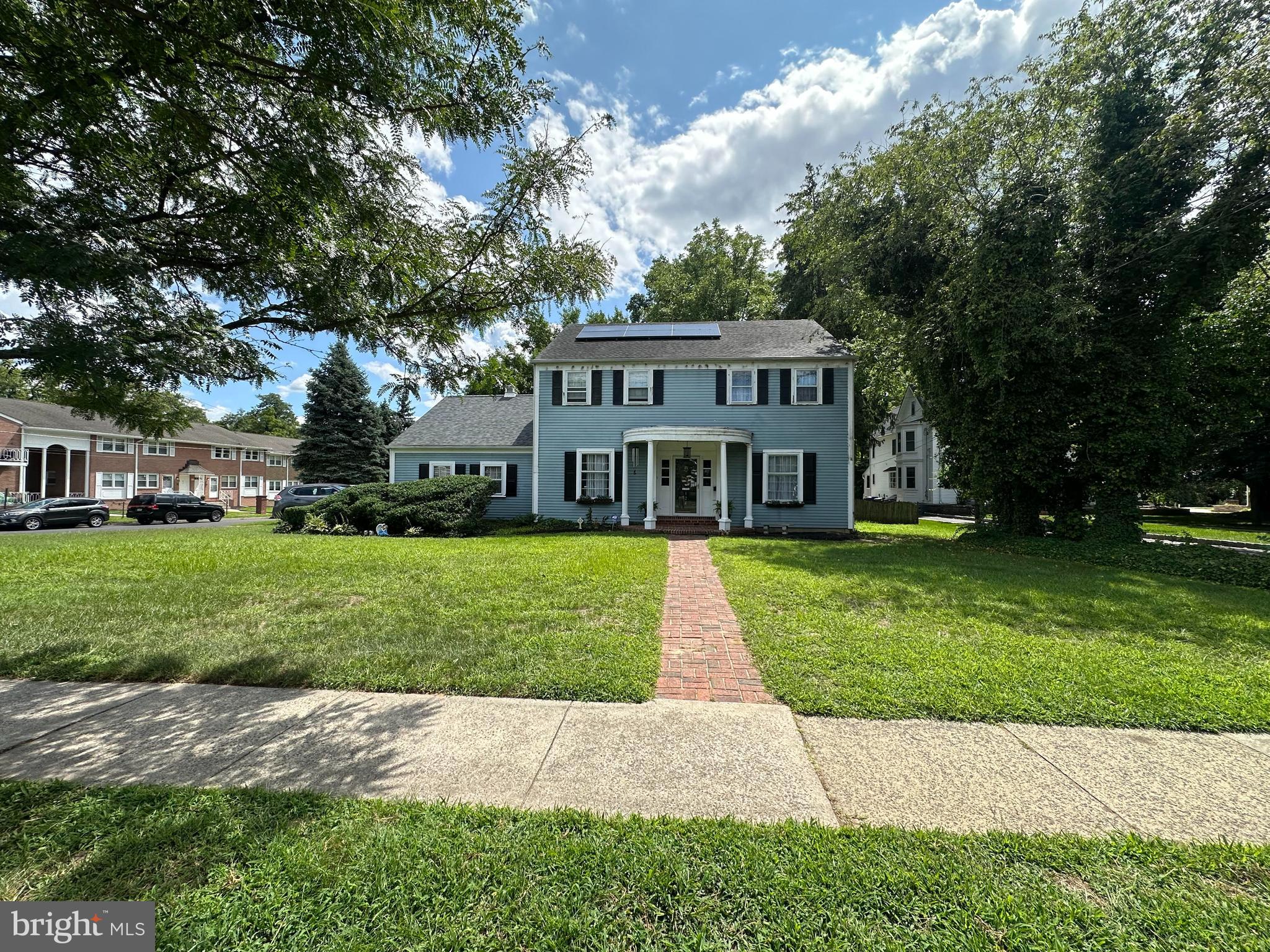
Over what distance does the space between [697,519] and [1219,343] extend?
14.0 meters

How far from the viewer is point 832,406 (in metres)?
15.6

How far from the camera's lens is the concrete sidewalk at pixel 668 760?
2551 millimetres

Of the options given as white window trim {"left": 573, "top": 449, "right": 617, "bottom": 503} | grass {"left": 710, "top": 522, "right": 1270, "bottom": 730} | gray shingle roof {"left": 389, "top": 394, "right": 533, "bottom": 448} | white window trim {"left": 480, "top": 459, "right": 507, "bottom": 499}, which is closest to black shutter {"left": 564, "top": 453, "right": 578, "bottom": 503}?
white window trim {"left": 573, "top": 449, "right": 617, "bottom": 503}

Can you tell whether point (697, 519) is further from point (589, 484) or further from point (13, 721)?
point (13, 721)

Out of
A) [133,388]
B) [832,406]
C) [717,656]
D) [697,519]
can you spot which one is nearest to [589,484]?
[697,519]

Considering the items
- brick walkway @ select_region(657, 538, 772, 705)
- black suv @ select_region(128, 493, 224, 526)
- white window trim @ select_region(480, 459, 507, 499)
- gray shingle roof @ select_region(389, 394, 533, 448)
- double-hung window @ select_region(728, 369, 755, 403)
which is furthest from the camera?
black suv @ select_region(128, 493, 224, 526)

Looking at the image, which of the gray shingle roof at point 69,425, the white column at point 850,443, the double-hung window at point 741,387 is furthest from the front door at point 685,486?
the gray shingle roof at point 69,425

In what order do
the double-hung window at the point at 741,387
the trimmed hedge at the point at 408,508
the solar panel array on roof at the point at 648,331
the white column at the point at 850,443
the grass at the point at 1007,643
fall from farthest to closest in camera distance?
the solar panel array on roof at the point at 648,331 → the double-hung window at the point at 741,387 → the white column at the point at 850,443 → the trimmed hedge at the point at 408,508 → the grass at the point at 1007,643

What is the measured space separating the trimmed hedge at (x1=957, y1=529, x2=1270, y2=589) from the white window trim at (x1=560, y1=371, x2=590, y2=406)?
12221 mm

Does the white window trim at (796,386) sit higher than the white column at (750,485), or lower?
higher

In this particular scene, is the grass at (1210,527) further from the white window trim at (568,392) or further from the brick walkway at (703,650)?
the white window trim at (568,392)

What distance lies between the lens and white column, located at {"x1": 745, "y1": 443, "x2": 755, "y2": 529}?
51.4ft

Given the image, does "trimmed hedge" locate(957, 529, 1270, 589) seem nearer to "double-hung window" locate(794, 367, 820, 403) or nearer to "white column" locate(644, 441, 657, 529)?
"double-hung window" locate(794, 367, 820, 403)

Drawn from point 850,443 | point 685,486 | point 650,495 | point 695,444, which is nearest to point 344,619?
point 650,495
